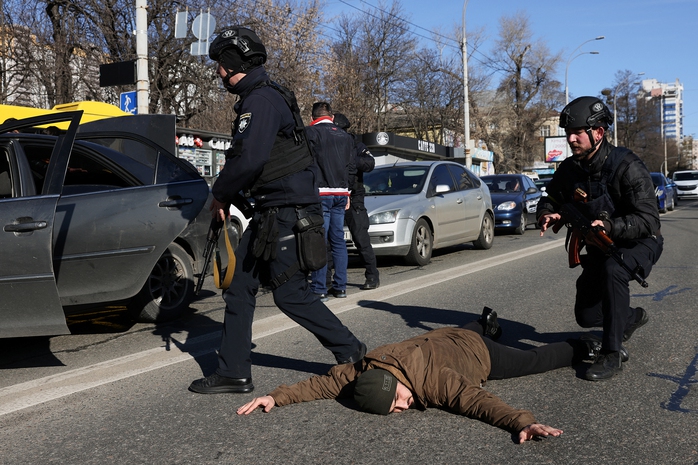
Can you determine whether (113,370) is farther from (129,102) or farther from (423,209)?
(129,102)

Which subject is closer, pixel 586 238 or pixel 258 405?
pixel 258 405

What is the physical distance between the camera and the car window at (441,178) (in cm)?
1142

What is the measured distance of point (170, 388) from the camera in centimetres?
449

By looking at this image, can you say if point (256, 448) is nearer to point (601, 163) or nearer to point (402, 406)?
point (402, 406)

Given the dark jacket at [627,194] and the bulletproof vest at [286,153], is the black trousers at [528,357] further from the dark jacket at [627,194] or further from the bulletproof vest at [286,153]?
the bulletproof vest at [286,153]

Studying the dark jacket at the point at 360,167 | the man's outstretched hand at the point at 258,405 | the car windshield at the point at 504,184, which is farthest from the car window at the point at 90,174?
the car windshield at the point at 504,184

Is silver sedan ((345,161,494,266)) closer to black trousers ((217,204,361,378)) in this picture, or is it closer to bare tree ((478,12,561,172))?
black trousers ((217,204,361,378))

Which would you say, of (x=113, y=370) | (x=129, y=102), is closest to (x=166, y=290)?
(x=113, y=370)

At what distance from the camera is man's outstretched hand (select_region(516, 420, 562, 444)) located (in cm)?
324

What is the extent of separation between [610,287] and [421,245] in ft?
20.7

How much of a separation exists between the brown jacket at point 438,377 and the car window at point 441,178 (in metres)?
7.33

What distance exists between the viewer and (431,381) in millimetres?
3686

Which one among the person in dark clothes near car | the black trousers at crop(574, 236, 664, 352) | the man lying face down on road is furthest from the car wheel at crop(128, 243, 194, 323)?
the black trousers at crop(574, 236, 664, 352)

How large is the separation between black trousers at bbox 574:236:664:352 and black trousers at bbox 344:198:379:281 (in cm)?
369
